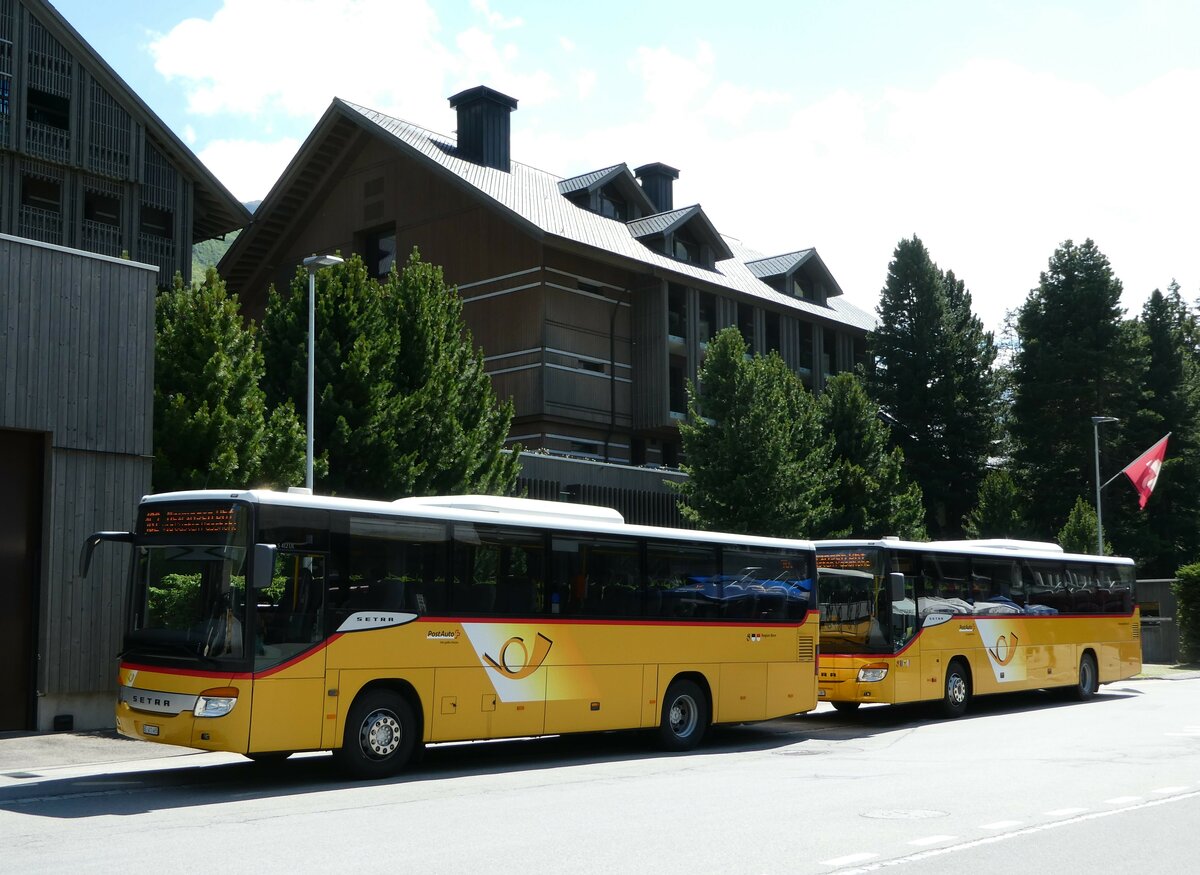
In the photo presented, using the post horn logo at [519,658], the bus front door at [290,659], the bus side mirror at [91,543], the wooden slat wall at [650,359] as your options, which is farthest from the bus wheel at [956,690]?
the wooden slat wall at [650,359]

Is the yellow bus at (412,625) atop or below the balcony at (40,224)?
below

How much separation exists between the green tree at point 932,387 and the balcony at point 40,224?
112ft

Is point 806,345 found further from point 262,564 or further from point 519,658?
point 262,564

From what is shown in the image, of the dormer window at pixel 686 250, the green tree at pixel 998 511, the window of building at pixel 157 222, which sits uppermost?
the dormer window at pixel 686 250

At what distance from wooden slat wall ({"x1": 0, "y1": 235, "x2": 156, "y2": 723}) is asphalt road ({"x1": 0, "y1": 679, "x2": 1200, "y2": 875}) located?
6.45ft

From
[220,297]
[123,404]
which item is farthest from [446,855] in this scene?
[220,297]

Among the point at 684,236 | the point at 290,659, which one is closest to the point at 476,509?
the point at 290,659

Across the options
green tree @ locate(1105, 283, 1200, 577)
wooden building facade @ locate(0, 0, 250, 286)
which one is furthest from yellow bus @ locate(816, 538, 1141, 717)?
green tree @ locate(1105, 283, 1200, 577)

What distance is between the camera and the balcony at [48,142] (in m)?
36.1

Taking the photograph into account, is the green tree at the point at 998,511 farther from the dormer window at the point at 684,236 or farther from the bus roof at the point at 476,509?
the bus roof at the point at 476,509

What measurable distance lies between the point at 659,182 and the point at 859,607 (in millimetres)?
34934

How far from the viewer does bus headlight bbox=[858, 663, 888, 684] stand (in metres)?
20.5

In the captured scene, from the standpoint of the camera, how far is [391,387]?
26.4 meters

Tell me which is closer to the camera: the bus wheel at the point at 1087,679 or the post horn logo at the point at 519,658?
the post horn logo at the point at 519,658
